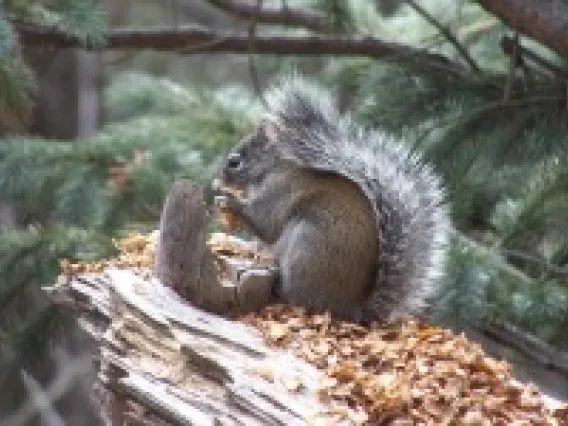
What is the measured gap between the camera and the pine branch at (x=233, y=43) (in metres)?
2.50

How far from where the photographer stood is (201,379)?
156 cm

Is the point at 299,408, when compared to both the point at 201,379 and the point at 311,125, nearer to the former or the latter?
the point at 201,379

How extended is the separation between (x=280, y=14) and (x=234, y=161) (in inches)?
43.3

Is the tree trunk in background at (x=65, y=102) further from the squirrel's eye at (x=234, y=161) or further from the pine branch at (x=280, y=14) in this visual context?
the squirrel's eye at (x=234, y=161)

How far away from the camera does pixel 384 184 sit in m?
1.78

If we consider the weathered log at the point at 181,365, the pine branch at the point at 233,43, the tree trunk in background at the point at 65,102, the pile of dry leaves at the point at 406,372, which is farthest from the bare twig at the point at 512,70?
the tree trunk in background at the point at 65,102

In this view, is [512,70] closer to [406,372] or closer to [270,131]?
[270,131]

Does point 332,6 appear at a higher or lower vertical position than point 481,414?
higher

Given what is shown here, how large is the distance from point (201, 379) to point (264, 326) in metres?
0.13

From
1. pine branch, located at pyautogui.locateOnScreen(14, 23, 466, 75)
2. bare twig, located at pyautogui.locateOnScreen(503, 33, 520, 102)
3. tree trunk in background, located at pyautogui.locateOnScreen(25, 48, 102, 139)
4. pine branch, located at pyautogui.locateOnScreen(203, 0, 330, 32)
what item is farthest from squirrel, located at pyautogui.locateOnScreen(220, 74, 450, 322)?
tree trunk in background, located at pyautogui.locateOnScreen(25, 48, 102, 139)

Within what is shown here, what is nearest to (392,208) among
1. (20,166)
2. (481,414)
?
(481,414)

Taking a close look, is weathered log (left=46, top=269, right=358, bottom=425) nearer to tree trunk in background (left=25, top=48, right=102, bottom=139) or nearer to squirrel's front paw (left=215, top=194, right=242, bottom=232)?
squirrel's front paw (left=215, top=194, right=242, bottom=232)

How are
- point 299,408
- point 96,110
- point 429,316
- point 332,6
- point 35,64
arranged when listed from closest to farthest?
point 299,408, point 429,316, point 332,6, point 35,64, point 96,110

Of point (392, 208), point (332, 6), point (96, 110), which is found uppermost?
point (332, 6)
